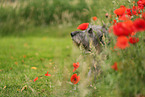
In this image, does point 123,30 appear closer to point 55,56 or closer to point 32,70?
point 32,70

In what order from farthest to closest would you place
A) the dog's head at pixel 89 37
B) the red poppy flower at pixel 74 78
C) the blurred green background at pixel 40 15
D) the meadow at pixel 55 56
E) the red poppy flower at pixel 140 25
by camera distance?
1. the blurred green background at pixel 40 15
2. the dog's head at pixel 89 37
3. the red poppy flower at pixel 74 78
4. the meadow at pixel 55 56
5. the red poppy flower at pixel 140 25

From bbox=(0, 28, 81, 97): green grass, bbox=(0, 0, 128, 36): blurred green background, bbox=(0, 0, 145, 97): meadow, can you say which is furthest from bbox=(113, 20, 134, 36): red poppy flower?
bbox=(0, 0, 128, 36): blurred green background

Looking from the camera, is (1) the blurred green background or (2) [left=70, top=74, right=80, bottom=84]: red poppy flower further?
(1) the blurred green background

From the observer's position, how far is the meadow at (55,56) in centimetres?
188

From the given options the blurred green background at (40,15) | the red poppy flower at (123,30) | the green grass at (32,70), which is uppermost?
the blurred green background at (40,15)

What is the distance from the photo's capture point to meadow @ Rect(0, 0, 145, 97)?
188 cm

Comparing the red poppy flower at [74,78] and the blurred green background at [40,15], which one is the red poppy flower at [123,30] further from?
the blurred green background at [40,15]

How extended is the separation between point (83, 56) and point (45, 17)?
20.6ft

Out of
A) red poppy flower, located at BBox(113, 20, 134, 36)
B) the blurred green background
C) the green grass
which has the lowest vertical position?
the green grass

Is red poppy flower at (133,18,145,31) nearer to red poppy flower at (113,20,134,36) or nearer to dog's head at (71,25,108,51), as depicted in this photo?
red poppy flower at (113,20,134,36)

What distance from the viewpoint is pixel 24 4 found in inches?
342

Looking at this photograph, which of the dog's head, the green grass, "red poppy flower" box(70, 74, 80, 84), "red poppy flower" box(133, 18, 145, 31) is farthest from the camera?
the dog's head

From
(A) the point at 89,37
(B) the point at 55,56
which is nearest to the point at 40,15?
(B) the point at 55,56

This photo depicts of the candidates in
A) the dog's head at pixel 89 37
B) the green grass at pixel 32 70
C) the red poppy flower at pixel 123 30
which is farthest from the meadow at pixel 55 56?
the red poppy flower at pixel 123 30
